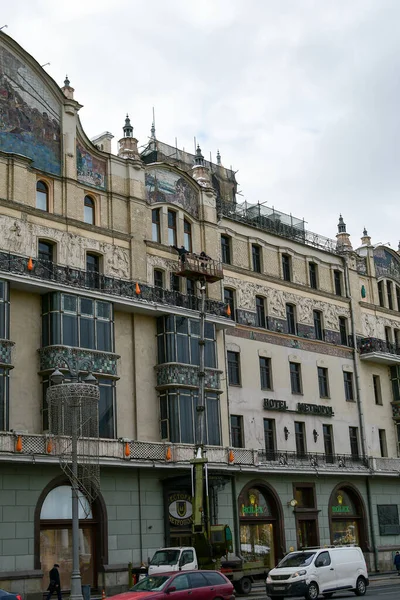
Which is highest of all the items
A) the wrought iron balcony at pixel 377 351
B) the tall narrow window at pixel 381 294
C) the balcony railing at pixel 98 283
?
the tall narrow window at pixel 381 294

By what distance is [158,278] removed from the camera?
45062 millimetres

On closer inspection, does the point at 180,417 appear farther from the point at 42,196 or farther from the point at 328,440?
the point at 328,440

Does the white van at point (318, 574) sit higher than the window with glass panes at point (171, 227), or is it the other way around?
the window with glass panes at point (171, 227)

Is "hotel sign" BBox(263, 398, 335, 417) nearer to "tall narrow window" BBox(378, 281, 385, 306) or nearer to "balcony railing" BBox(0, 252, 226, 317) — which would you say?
"balcony railing" BBox(0, 252, 226, 317)

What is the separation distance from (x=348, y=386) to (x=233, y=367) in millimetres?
10893

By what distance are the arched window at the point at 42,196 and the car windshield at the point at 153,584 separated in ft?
66.5

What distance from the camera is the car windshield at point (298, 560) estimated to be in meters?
32.5

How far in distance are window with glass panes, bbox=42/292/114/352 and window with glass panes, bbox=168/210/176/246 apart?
7.62m

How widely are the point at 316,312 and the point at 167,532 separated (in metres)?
19.7

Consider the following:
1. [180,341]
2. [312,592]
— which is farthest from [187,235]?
[312,592]

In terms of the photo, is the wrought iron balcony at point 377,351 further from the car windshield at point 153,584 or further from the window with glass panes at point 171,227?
the car windshield at point 153,584

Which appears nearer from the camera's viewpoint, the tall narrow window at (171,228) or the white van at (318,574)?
the white van at (318,574)

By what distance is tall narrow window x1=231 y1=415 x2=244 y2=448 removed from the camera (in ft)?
152

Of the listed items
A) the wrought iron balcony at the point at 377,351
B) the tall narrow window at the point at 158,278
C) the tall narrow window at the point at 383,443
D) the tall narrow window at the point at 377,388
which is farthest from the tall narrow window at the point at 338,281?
the tall narrow window at the point at 158,278
